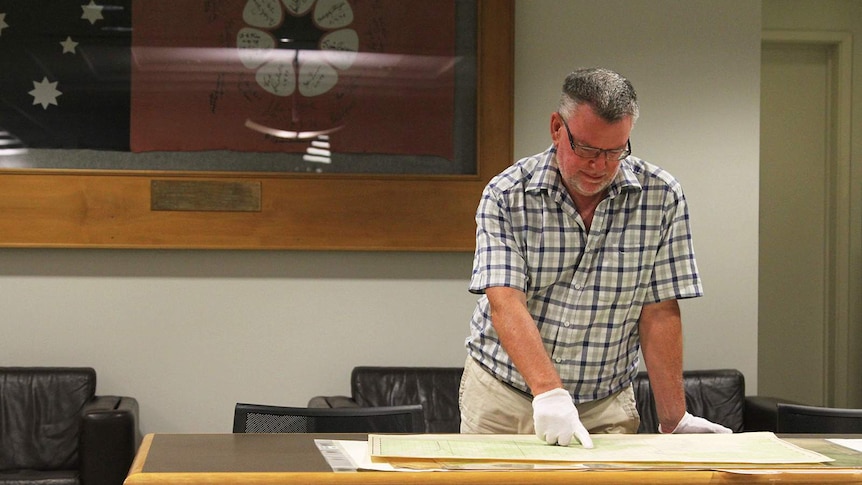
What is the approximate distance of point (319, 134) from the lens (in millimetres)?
4109

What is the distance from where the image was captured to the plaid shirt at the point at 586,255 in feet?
7.16

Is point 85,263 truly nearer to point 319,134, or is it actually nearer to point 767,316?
point 319,134

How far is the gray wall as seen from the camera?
13.3 ft

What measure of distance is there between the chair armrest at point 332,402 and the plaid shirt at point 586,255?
1.67 metres

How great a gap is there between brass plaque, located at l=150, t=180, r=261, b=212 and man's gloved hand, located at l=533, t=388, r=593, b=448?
2.45 m

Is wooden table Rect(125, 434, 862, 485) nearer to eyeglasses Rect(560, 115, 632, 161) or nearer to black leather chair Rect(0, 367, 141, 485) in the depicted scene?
eyeglasses Rect(560, 115, 632, 161)

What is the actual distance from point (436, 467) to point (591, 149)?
0.88 m

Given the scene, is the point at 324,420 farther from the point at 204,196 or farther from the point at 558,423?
the point at 204,196

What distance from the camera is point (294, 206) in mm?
4074

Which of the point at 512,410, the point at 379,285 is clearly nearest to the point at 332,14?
the point at 379,285

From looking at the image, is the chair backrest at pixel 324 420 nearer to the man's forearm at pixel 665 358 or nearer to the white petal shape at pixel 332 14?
the man's forearm at pixel 665 358

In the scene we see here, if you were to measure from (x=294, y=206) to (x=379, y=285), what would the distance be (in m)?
0.50

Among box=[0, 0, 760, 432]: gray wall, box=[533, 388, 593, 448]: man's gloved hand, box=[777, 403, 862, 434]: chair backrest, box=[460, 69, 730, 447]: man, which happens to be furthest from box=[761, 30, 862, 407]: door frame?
box=[533, 388, 593, 448]: man's gloved hand

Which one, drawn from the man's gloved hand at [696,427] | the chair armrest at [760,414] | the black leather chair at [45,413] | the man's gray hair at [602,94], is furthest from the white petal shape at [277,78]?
the man's gloved hand at [696,427]
